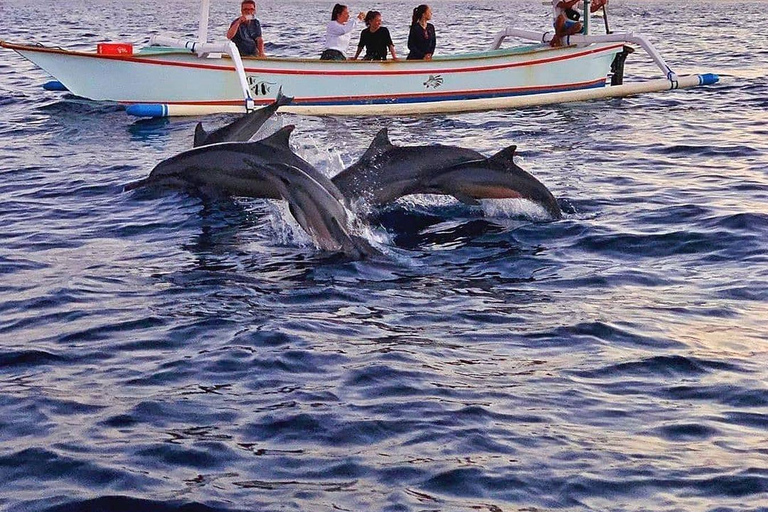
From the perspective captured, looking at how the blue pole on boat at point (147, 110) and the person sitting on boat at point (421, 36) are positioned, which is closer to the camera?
the blue pole on boat at point (147, 110)

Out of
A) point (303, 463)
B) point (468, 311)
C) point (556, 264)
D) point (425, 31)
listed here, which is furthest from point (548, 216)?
point (425, 31)

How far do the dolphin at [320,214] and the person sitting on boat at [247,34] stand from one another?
1077 cm

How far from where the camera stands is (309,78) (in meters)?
21.6

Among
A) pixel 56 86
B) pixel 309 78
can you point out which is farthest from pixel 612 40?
pixel 56 86

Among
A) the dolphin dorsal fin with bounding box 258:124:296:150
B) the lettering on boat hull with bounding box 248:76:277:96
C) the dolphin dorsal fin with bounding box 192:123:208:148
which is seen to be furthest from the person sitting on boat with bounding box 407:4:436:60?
the dolphin dorsal fin with bounding box 258:124:296:150

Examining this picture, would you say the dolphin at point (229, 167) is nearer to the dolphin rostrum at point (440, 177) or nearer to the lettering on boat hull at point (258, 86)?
the dolphin rostrum at point (440, 177)

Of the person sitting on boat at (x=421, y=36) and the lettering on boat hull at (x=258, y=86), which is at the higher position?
the person sitting on boat at (x=421, y=36)

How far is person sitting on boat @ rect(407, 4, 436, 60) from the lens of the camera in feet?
73.6

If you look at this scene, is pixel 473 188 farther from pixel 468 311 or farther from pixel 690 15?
pixel 690 15

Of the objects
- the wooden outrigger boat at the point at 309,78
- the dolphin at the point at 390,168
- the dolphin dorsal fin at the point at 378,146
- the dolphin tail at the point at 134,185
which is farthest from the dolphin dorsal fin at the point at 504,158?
the wooden outrigger boat at the point at 309,78

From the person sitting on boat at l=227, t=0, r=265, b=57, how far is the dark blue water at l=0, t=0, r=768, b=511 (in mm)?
5742

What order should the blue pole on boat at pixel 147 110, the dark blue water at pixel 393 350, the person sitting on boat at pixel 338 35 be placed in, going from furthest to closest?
the person sitting on boat at pixel 338 35 < the blue pole on boat at pixel 147 110 < the dark blue water at pixel 393 350

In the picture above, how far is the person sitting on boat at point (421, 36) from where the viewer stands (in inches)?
883

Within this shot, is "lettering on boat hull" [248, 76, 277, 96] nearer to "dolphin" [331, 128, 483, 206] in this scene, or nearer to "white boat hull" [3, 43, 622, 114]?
"white boat hull" [3, 43, 622, 114]
